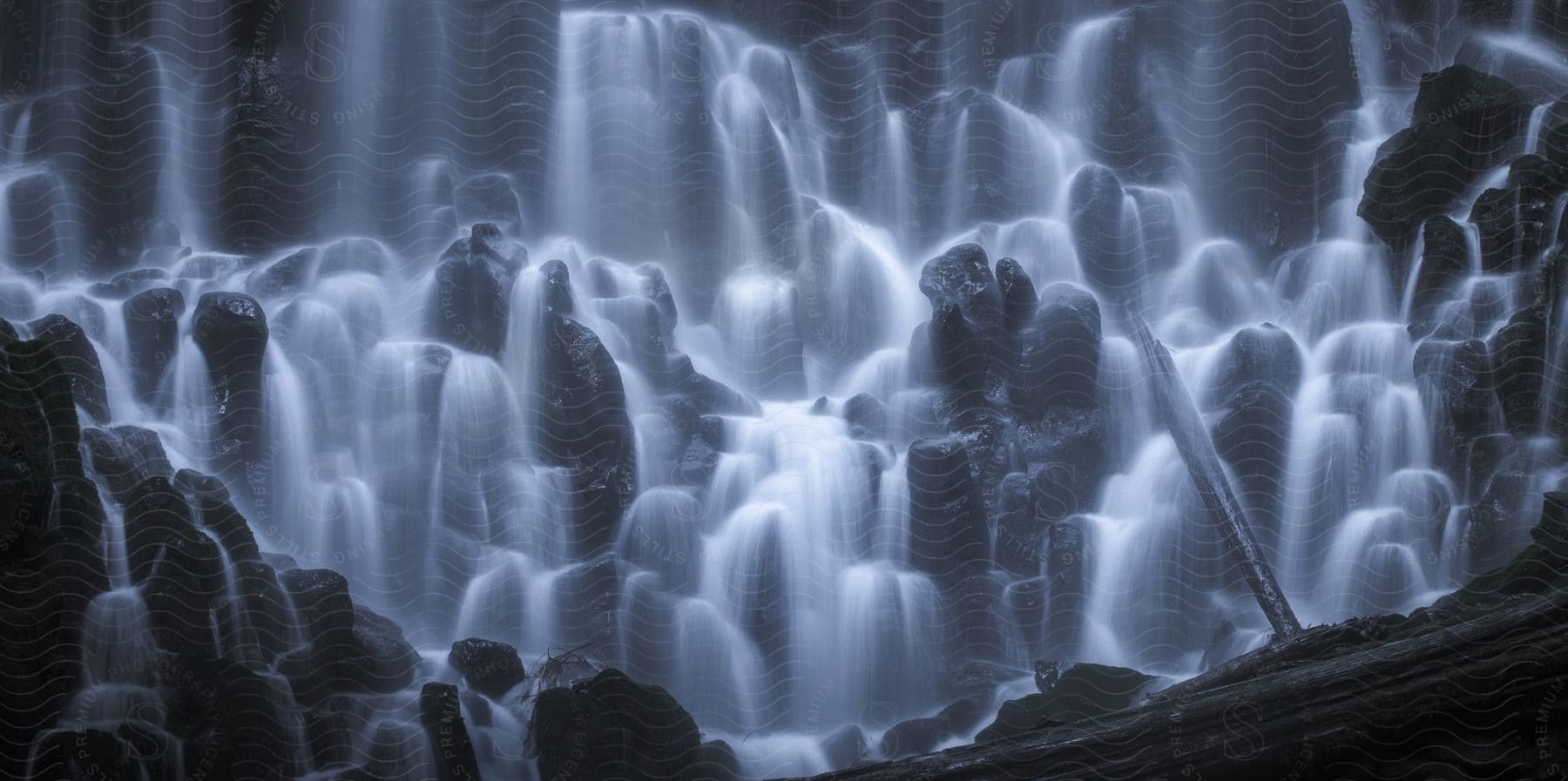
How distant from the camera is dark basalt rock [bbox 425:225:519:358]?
11695 mm

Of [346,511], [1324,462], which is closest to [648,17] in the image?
[346,511]

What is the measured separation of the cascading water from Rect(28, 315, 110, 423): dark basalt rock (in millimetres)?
103

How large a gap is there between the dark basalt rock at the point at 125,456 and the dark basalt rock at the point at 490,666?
7.51ft

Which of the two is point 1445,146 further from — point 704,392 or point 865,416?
point 704,392

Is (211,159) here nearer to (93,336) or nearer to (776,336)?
(93,336)

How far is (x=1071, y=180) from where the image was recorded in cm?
1405

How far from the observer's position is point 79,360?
32.7ft

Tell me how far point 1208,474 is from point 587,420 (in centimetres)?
492

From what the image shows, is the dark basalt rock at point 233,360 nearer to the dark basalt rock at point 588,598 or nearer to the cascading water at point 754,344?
the cascading water at point 754,344

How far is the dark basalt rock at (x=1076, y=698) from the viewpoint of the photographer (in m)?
7.95

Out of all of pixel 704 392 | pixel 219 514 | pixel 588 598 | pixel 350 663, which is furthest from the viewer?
pixel 704 392

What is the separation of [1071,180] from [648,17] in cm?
520

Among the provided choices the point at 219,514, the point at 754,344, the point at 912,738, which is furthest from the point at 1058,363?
the point at 219,514

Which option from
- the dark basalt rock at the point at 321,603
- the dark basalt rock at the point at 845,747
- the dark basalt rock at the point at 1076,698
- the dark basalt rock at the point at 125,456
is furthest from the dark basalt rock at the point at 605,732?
the dark basalt rock at the point at 125,456
